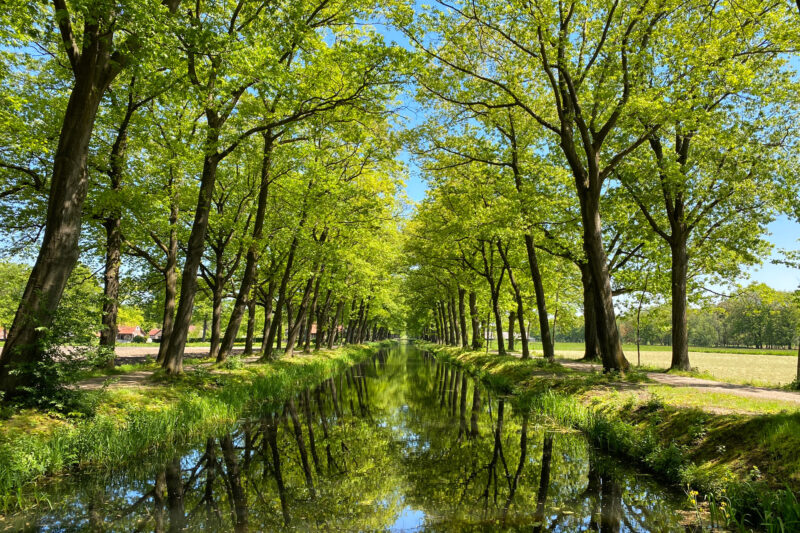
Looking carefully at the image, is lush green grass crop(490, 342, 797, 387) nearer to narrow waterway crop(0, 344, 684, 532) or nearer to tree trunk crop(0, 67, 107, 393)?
narrow waterway crop(0, 344, 684, 532)

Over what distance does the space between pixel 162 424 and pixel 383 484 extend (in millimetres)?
4899

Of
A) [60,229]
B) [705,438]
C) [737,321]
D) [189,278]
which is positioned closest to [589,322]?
[705,438]

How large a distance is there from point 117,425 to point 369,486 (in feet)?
16.2

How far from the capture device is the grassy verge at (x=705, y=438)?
15.7 ft

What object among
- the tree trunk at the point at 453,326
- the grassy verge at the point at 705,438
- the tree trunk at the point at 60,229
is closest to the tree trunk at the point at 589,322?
the grassy verge at the point at 705,438

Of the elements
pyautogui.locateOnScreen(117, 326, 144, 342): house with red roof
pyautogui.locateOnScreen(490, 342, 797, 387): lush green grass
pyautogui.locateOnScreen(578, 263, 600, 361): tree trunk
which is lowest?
pyautogui.locateOnScreen(117, 326, 144, 342): house with red roof

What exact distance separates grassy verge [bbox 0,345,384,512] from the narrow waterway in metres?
0.36

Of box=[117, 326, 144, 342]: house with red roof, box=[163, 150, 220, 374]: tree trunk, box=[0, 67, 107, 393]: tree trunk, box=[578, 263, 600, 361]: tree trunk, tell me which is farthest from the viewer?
box=[117, 326, 144, 342]: house with red roof

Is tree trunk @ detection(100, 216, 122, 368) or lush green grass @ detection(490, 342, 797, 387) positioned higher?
tree trunk @ detection(100, 216, 122, 368)

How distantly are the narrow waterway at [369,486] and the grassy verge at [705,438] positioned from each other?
1.44 feet

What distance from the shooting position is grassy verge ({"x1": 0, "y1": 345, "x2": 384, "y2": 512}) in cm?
568

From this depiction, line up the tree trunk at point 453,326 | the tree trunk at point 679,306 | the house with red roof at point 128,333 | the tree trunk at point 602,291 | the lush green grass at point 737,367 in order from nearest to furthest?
the tree trunk at point 602,291 → the lush green grass at point 737,367 → the tree trunk at point 679,306 → the tree trunk at point 453,326 → the house with red roof at point 128,333

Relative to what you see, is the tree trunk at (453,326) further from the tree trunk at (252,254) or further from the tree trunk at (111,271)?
the tree trunk at (111,271)

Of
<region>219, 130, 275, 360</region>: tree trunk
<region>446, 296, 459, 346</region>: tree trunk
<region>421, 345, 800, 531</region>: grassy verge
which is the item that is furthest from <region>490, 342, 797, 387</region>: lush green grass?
<region>219, 130, 275, 360</region>: tree trunk
